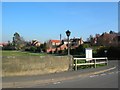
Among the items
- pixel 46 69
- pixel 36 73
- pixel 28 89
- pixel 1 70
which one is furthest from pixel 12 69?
pixel 28 89

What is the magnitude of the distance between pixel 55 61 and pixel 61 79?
548cm

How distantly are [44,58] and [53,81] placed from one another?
5.08m

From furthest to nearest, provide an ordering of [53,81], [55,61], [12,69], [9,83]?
[55,61] < [12,69] < [53,81] < [9,83]

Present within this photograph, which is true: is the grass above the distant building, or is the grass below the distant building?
below

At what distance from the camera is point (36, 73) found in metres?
22.7

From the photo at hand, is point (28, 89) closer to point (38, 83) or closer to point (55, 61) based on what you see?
point (38, 83)

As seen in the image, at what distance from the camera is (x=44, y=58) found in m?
23.8

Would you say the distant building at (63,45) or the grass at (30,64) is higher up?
the distant building at (63,45)

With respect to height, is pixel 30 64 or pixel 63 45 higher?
pixel 63 45

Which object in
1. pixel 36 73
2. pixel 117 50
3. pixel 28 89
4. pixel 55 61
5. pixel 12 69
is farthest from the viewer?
pixel 117 50

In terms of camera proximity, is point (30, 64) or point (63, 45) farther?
point (63, 45)

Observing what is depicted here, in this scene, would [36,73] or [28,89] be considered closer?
[28,89]

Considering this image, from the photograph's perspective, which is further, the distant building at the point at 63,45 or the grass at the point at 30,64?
the distant building at the point at 63,45

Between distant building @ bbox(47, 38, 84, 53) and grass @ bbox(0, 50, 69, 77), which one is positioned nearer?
grass @ bbox(0, 50, 69, 77)
